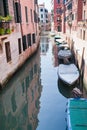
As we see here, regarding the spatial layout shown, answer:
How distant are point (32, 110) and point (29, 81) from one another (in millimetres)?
5293

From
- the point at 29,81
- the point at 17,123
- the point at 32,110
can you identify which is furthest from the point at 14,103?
the point at 29,81

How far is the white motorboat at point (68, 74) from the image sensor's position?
1327 centimetres

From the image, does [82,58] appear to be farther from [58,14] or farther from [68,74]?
[58,14]

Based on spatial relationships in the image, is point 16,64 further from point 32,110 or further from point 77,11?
point 77,11

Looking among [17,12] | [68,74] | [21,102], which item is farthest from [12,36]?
[21,102]

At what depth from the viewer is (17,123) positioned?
9.78 m

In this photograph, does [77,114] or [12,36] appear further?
[12,36]

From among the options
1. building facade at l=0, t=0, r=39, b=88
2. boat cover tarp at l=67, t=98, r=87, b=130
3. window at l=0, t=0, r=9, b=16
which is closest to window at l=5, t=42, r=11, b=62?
building facade at l=0, t=0, r=39, b=88

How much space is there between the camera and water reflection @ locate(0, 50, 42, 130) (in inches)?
383

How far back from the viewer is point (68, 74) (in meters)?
14.4

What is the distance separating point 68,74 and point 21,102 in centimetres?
477

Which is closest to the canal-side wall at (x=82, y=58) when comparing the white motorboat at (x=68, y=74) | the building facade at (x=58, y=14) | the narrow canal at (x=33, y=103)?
the white motorboat at (x=68, y=74)

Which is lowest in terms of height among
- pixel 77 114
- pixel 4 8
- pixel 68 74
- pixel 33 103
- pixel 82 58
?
pixel 33 103

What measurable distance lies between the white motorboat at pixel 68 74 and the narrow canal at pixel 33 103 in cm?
87
